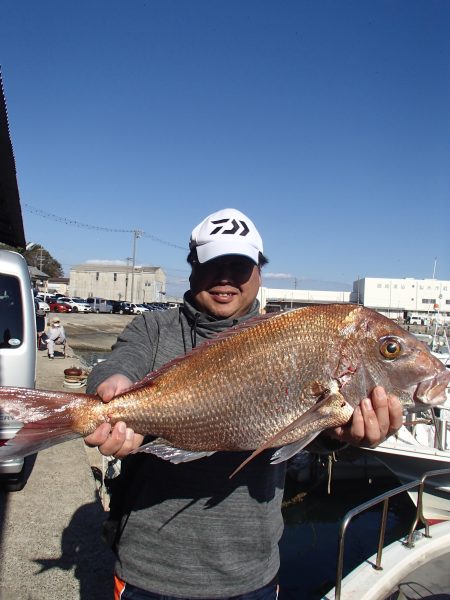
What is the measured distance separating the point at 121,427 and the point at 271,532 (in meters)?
0.85

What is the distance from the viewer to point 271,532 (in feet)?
7.14

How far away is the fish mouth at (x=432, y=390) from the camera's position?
213cm

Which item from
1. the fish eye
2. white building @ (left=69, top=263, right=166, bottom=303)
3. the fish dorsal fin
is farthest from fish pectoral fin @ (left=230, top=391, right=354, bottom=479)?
white building @ (left=69, top=263, right=166, bottom=303)

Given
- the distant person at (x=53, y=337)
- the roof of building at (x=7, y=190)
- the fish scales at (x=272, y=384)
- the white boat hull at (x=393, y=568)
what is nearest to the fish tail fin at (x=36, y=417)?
the fish scales at (x=272, y=384)

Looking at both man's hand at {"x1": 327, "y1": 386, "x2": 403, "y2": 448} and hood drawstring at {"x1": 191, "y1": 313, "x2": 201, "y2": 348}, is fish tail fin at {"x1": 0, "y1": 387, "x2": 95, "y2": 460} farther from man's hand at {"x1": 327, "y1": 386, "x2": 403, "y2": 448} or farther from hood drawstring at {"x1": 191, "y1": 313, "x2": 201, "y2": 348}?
man's hand at {"x1": 327, "y1": 386, "x2": 403, "y2": 448}

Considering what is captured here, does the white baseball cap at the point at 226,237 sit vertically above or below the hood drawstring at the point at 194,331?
above

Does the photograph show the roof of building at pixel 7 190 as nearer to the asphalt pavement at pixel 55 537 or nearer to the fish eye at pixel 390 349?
the asphalt pavement at pixel 55 537

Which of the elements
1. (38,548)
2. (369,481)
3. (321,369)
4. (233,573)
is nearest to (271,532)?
(233,573)

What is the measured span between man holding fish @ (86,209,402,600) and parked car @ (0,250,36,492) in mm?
3313

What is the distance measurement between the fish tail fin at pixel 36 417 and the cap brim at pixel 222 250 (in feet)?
2.83

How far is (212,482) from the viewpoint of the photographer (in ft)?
7.04

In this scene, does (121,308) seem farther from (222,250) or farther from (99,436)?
(99,436)

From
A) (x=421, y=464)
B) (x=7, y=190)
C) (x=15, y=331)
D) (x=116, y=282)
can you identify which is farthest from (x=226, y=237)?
(x=116, y=282)

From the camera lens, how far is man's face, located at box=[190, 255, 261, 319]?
2.34 meters
